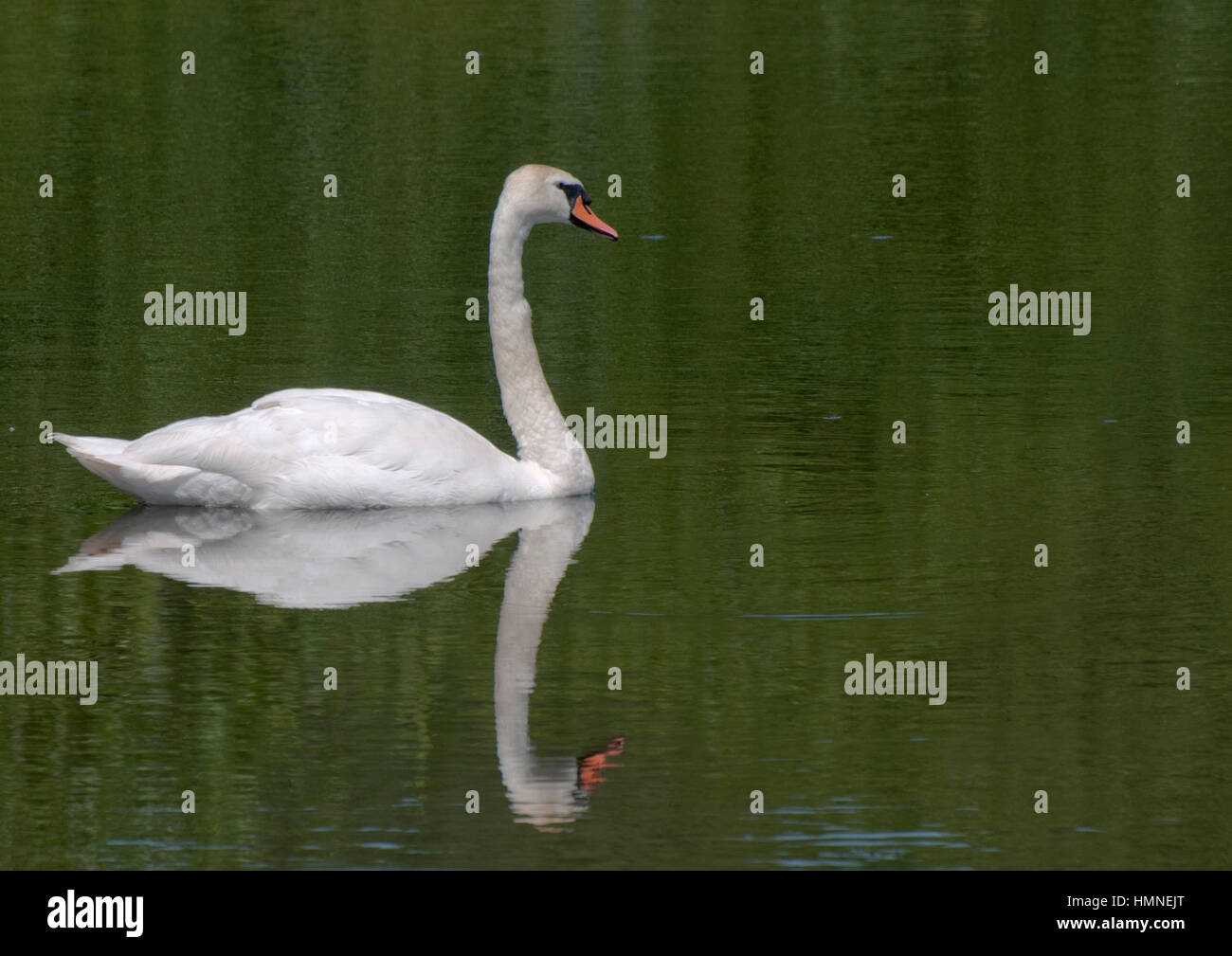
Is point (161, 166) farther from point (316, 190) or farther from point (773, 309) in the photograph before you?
point (773, 309)

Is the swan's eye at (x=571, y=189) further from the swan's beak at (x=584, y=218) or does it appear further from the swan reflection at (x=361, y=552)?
the swan reflection at (x=361, y=552)

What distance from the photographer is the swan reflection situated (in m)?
10.9

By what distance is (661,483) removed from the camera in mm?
13211

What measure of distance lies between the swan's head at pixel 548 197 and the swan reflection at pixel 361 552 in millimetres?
1654

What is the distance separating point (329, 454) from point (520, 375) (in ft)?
4.26

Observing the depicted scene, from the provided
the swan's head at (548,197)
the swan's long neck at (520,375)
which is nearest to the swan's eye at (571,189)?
the swan's head at (548,197)

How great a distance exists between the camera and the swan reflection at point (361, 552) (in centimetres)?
1085

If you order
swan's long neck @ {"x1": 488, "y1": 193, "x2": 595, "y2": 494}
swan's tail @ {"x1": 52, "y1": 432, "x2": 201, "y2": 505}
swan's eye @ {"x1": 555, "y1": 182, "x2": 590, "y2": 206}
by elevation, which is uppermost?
swan's eye @ {"x1": 555, "y1": 182, "x2": 590, "y2": 206}

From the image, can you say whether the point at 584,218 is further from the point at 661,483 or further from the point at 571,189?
the point at 661,483

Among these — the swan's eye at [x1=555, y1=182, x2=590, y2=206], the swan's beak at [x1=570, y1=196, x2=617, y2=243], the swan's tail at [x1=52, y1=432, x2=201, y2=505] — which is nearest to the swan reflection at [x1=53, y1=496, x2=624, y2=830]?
the swan's tail at [x1=52, y1=432, x2=201, y2=505]

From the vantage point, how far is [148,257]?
19.9 m

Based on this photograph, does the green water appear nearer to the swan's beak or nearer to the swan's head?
the swan's beak

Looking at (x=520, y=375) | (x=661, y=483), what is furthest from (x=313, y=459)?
(x=661, y=483)

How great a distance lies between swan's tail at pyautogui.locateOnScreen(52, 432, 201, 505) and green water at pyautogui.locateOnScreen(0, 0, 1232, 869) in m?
0.25
